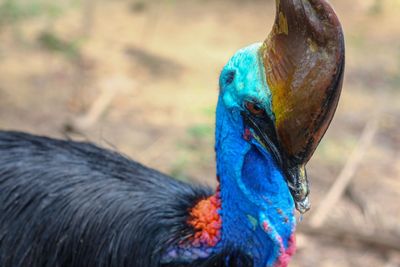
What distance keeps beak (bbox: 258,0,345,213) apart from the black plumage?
554 millimetres

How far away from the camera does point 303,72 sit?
5.48 ft

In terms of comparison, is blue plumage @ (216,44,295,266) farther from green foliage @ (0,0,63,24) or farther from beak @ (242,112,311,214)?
green foliage @ (0,0,63,24)

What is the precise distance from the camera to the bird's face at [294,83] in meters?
1.66

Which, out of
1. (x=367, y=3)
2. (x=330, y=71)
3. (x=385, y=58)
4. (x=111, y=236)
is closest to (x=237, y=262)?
(x=111, y=236)

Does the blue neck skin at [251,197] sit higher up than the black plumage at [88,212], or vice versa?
the blue neck skin at [251,197]

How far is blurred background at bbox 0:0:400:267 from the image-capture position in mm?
4590

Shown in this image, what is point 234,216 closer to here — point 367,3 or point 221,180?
point 221,180

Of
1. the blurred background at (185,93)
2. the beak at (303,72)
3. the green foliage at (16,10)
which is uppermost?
the beak at (303,72)

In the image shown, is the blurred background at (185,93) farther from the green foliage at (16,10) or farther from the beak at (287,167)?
the beak at (287,167)

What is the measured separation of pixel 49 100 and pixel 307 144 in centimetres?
476

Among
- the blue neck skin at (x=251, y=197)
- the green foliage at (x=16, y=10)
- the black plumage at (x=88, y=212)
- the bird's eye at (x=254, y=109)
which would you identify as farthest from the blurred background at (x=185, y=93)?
the bird's eye at (x=254, y=109)

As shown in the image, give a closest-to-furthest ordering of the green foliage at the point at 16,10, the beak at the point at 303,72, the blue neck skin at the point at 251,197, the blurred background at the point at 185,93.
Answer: the beak at the point at 303,72
the blue neck skin at the point at 251,197
the blurred background at the point at 185,93
the green foliage at the point at 16,10

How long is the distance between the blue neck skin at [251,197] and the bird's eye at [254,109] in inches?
3.3

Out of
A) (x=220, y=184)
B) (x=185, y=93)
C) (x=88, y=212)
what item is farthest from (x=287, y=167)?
(x=185, y=93)
